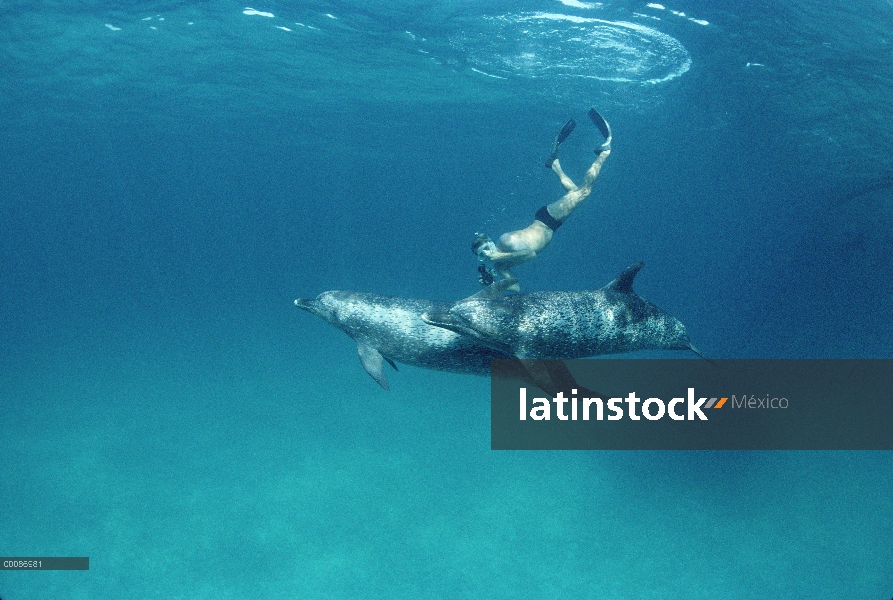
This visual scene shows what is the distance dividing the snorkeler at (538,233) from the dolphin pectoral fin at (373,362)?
2.55 m

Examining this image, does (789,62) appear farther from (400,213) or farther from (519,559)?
(400,213)

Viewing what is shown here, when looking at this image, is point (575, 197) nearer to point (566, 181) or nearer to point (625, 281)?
point (566, 181)

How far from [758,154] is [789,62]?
17.2 m

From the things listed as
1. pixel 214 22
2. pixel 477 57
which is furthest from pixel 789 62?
pixel 214 22

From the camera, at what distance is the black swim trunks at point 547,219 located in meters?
11.1

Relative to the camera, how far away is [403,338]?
810cm

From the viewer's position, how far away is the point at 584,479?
1429cm

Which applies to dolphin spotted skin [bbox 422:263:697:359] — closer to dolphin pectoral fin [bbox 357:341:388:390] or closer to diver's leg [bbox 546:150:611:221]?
dolphin pectoral fin [bbox 357:341:388:390]
